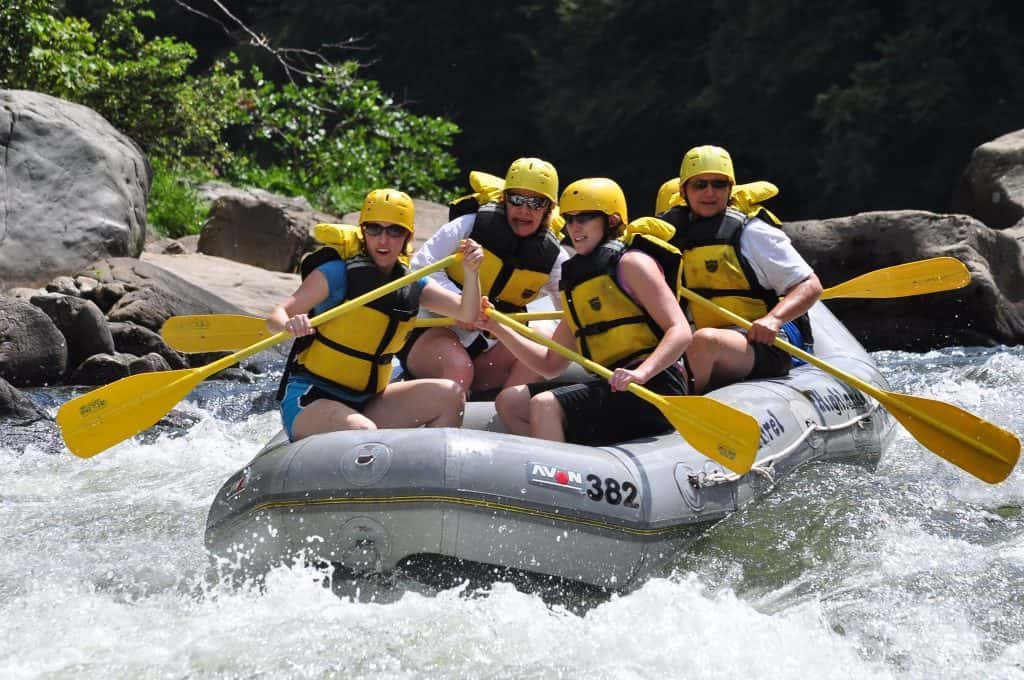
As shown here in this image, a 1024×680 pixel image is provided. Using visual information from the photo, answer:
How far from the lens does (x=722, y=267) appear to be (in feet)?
17.6

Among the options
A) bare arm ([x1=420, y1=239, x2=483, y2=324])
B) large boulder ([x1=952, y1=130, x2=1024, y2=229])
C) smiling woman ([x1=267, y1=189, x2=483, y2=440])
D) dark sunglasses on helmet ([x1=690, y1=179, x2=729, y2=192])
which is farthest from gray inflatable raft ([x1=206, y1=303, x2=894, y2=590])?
large boulder ([x1=952, y1=130, x2=1024, y2=229])

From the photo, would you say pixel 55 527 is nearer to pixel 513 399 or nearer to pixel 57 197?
pixel 513 399

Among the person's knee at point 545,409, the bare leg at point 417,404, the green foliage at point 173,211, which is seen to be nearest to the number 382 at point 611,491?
the person's knee at point 545,409

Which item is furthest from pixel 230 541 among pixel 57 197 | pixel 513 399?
pixel 57 197

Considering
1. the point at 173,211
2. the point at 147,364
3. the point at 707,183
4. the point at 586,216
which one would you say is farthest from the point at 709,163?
the point at 173,211

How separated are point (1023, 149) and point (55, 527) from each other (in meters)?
7.90

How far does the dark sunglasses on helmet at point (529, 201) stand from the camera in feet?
16.4

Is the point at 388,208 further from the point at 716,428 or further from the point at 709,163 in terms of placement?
the point at 709,163

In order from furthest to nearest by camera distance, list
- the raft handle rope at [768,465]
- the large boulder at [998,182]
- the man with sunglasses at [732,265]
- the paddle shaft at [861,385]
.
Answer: the large boulder at [998,182] → the man with sunglasses at [732,265] → the paddle shaft at [861,385] → the raft handle rope at [768,465]

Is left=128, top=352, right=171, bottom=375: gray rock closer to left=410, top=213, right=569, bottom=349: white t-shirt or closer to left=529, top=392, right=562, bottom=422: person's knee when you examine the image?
left=410, top=213, right=569, bottom=349: white t-shirt

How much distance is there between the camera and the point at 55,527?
5.24 metres

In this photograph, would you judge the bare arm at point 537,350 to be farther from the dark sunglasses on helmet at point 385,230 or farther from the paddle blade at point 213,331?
the paddle blade at point 213,331

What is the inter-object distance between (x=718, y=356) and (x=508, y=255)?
0.88m

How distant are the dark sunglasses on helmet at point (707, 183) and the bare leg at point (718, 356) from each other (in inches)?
22.5
